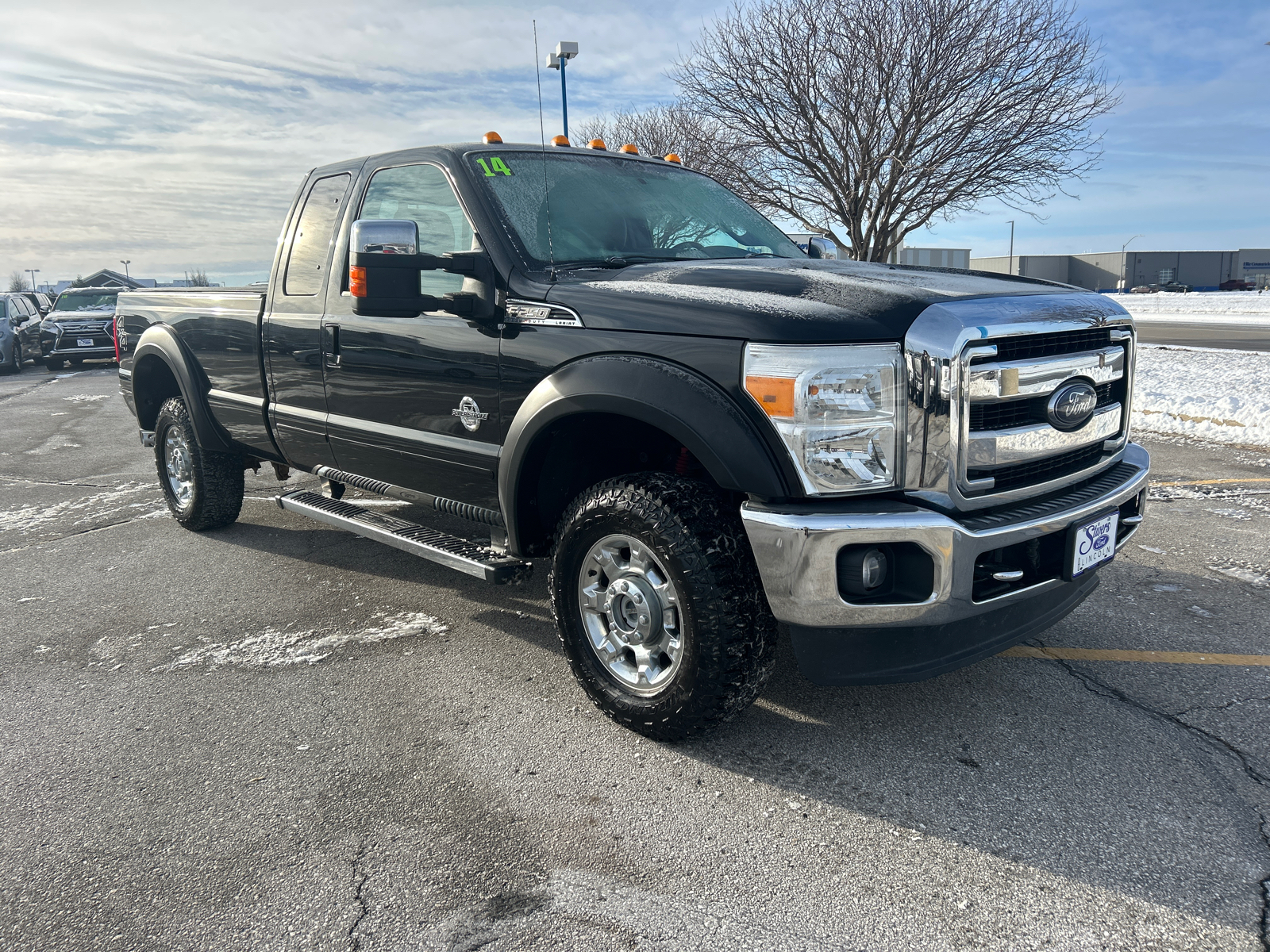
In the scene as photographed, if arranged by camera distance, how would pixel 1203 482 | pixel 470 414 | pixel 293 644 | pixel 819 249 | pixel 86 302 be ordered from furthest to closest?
1. pixel 86 302
2. pixel 1203 482
3. pixel 819 249
4. pixel 293 644
5. pixel 470 414

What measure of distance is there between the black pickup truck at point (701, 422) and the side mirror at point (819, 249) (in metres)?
0.29

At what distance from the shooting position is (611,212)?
383cm

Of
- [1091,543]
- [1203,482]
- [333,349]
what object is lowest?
[1203,482]

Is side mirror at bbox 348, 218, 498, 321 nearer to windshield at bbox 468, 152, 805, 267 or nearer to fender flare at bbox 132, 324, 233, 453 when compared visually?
windshield at bbox 468, 152, 805, 267

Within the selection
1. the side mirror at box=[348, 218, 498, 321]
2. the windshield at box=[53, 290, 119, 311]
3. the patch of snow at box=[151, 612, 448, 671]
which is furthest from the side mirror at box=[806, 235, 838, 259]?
the windshield at box=[53, 290, 119, 311]

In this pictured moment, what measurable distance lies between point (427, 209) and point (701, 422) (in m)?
1.85

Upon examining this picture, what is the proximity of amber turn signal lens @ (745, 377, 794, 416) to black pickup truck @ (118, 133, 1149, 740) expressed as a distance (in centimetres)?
1

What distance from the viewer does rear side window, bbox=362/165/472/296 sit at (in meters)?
3.65

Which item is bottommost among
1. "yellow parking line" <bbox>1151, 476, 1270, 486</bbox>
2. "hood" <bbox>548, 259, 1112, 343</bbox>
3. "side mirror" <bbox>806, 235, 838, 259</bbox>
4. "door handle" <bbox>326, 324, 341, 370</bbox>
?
"yellow parking line" <bbox>1151, 476, 1270, 486</bbox>

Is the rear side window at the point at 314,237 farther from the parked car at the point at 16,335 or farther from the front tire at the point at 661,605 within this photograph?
the parked car at the point at 16,335

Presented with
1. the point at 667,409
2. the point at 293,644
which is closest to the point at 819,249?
the point at 667,409

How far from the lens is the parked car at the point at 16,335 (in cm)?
2006

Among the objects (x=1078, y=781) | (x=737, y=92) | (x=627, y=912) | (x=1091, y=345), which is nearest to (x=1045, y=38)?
(x=737, y=92)

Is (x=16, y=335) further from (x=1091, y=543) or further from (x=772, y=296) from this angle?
(x=1091, y=543)
